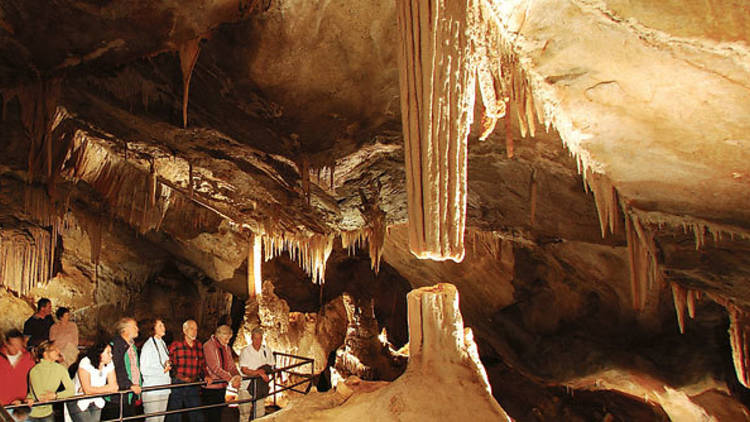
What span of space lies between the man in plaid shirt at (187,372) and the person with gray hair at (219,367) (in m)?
0.08

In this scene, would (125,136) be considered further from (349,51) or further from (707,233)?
(707,233)

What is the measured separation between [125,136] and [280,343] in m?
5.78

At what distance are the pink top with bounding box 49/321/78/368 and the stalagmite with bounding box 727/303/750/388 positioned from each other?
8.32 m

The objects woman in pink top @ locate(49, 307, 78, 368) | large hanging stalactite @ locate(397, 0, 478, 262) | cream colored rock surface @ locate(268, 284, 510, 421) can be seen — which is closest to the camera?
cream colored rock surface @ locate(268, 284, 510, 421)

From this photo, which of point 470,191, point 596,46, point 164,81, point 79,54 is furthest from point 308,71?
point 596,46

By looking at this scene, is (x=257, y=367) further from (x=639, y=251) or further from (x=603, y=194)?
(x=639, y=251)

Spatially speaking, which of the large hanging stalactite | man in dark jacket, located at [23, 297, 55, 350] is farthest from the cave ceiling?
man in dark jacket, located at [23, 297, 55, 350]

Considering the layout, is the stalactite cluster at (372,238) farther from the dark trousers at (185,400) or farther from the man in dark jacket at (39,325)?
the man in dark jacket at (39,325)

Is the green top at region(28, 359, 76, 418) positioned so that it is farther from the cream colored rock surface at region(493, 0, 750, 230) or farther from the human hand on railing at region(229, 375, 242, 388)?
the cream colored rock surface at region(493, 0, 750, 230)

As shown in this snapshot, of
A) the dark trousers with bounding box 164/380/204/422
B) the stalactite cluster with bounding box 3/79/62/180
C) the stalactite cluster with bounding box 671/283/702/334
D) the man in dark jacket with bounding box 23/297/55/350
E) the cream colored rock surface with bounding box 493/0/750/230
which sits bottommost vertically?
the dark trousers with bounding box 164/380/204/422

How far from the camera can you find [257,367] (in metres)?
5.94

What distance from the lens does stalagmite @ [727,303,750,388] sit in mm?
6645

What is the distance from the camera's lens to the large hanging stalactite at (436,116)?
3252 mm

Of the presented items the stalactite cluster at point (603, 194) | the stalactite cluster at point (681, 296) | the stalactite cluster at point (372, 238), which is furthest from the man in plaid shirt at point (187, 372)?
the stalactite cluster at point (681, 296)
